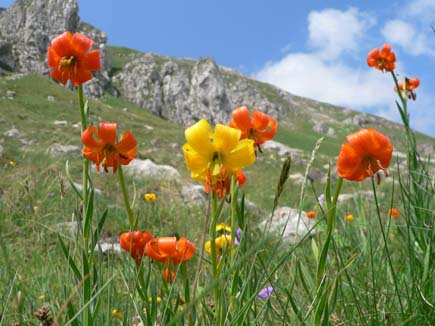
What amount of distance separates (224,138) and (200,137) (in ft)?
0.17

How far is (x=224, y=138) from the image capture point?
3.02ft

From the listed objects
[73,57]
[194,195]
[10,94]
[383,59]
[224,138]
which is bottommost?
[10,94]

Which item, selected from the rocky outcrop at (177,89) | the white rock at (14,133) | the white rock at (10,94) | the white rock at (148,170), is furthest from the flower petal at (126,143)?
the rocky outcrop at (177,89)

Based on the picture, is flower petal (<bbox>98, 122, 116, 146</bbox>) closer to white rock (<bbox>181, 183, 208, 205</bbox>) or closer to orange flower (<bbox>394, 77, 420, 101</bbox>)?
orange flower (<bbox>394, 77, 420, 101</bbox>)

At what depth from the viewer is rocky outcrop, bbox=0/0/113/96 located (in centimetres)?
5091

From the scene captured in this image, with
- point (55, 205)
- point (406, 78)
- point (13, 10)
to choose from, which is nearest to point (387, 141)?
point (406, 78)

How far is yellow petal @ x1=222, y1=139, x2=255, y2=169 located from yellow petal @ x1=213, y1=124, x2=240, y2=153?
21mm

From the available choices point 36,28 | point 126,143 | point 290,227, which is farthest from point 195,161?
point 36,28

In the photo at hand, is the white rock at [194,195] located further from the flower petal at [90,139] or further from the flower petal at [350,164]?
the flower petal at [350,164]

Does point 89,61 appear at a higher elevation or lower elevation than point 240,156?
higher

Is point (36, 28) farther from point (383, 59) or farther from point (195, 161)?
point (195, 161)

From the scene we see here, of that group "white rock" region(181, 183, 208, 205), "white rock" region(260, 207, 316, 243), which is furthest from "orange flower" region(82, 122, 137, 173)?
"white rock" region(181, 183, 208, 205)

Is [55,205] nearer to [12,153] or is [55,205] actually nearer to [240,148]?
[240,148]

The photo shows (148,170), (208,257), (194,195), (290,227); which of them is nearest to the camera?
(208,257)
